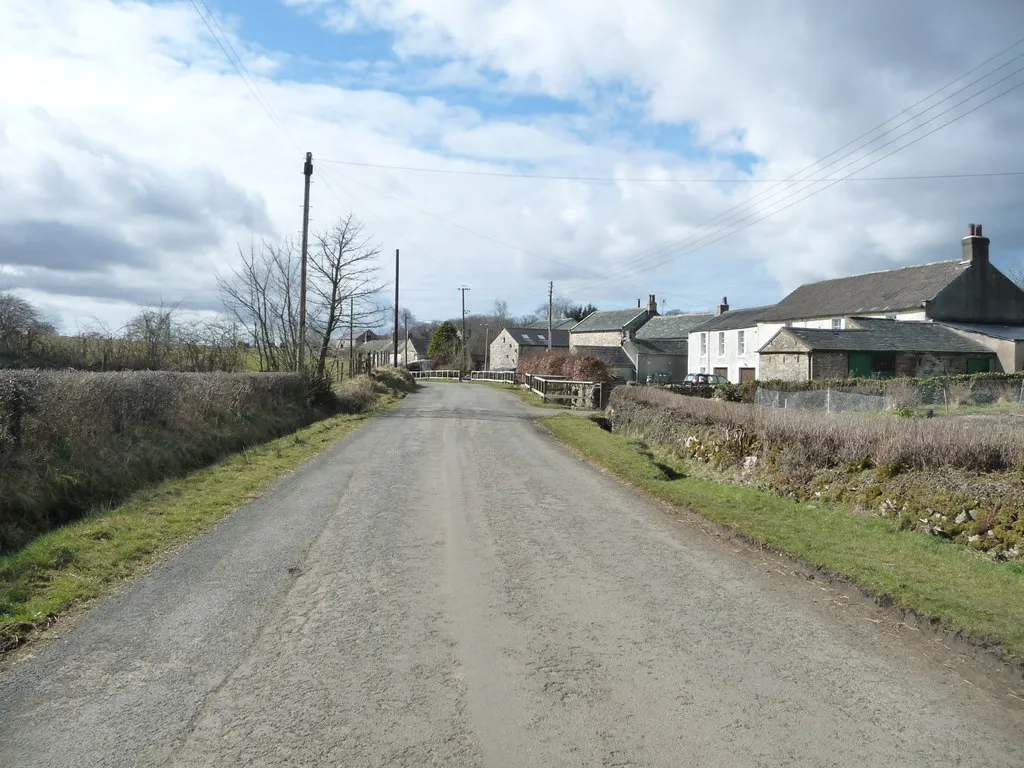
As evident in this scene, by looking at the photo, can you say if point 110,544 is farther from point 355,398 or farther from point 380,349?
point 380,349

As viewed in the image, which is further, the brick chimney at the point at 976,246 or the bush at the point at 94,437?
the brick chimney at the point at 976,246

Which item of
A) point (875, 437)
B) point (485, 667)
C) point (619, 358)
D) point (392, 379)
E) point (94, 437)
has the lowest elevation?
point (485, 667)

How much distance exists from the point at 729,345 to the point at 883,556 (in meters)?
51.4

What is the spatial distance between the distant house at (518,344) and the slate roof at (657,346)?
16.4 m

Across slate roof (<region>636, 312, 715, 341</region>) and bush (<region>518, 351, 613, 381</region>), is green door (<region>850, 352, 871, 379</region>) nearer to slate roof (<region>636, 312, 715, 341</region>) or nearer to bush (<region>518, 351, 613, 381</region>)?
bush (<region>518, 351, 613, 381</region>)

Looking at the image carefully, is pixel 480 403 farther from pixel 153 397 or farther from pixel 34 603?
pixel 34 603

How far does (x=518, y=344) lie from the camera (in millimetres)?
85312

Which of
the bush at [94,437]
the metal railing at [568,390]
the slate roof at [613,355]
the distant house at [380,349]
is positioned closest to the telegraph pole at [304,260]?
the bush at [94,437]

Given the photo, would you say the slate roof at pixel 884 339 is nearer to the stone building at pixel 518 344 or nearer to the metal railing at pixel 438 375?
the metal railing at pixel 438 375

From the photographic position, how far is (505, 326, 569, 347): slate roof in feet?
282

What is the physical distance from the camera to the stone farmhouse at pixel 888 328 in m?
38.5

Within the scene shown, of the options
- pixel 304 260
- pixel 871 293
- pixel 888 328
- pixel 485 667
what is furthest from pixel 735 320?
Result: pixel 485 667

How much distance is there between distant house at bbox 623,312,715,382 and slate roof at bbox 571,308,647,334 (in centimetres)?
663

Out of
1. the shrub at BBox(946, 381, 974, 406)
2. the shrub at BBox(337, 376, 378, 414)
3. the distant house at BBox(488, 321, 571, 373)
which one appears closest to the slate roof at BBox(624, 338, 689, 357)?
the distant house at BBox(488, 321, 571, 373)
